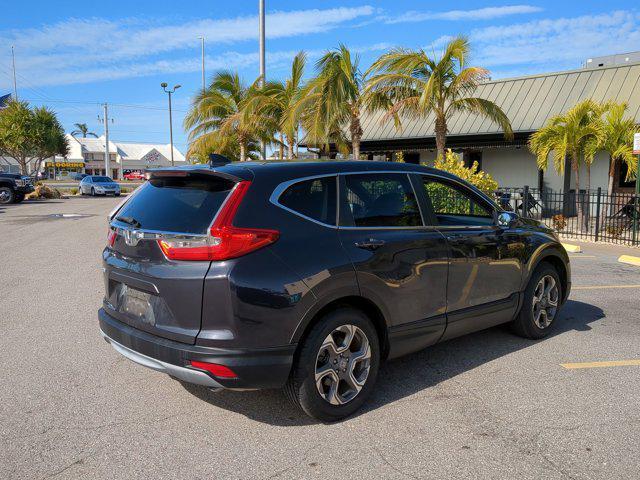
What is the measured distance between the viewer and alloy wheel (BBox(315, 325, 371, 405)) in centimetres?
360

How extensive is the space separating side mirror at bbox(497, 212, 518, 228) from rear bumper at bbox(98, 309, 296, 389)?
250 cm

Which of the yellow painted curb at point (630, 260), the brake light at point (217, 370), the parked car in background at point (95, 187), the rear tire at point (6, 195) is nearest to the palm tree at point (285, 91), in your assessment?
the yellow painted curb at point (630, 260)

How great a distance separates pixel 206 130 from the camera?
82.7 feet

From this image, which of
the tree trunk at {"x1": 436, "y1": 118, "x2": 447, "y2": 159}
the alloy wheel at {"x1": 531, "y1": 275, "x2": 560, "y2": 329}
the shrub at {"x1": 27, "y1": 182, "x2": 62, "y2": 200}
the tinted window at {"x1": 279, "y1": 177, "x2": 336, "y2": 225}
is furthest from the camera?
the shrub at {"x1": 27, "y1": 182, "x2": 62, "y2": 200}

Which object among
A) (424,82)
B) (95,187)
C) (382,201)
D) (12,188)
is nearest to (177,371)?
(382,201)

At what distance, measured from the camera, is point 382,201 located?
414 centimetres

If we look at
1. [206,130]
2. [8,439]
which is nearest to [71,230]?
[206,130]

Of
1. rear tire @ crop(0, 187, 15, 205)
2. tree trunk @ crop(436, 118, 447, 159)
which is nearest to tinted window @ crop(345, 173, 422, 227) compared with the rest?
tree trunk @ crop(436, 118, 447, 159)

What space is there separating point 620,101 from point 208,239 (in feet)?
58.0

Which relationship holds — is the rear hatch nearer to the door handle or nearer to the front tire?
the front tire

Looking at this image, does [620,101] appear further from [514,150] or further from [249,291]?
[249,291]

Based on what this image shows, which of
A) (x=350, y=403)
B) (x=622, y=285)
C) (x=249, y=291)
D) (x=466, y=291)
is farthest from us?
(x=622, y=285)

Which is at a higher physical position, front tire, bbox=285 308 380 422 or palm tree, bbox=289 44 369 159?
palm tree, bbox=289 44 369 159

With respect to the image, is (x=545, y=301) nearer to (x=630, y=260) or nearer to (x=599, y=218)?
(x=630, y=260)
